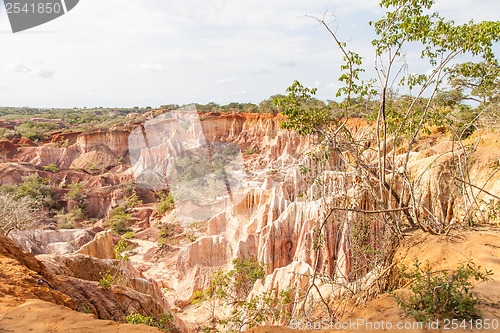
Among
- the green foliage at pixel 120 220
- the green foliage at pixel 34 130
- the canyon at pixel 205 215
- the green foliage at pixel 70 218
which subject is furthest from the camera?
the green foliage at pixel 34 130

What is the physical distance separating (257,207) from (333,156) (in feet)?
19.1

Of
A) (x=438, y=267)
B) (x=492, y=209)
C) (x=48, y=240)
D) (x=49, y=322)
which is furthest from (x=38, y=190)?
(x=492, y=209)

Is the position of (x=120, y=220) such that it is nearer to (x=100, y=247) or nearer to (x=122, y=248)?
(x=100, y=247)

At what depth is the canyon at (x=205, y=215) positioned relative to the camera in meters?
4.09

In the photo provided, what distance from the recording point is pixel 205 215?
58.7 feet

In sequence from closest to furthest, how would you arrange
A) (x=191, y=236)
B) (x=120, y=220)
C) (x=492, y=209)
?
1. (x=492, y=209)
2. (x=191, y=236)
3. (x=120, y=220)

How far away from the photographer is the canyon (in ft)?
13.4

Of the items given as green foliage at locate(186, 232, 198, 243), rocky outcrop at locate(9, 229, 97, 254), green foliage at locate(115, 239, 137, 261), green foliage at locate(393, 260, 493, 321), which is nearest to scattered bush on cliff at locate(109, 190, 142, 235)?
rocky outcrop at locate(9, 229, 97, 254)

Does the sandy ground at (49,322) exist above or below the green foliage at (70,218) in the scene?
above

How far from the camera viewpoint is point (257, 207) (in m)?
13.3

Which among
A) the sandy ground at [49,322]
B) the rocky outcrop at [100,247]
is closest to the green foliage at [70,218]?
the rocky outcrop at [100,247]

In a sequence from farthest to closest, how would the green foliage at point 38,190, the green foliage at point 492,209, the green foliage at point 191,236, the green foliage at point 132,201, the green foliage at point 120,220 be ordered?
the green foliage at point 132,201 < the green foliage at point 38,190 < the green foliage at point 120,220 < the green foliage at point 191,236 < the green foliage at point 492,209

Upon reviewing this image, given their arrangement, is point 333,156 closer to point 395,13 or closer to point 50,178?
point 395,13

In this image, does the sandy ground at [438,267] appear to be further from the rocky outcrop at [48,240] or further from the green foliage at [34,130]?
the green foliage at [34,130]
